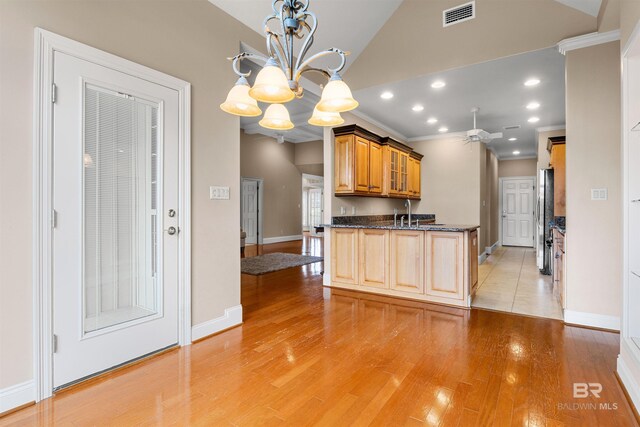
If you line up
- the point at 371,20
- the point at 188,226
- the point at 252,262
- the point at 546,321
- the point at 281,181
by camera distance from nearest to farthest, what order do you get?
1. the point at 188,226
2. the point at 546,321
3. the point at 371,20
4. the point at 252,262
5. the point at 281,181

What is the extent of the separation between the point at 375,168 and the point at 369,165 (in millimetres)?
245

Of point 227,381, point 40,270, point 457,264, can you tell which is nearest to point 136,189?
point 40,270

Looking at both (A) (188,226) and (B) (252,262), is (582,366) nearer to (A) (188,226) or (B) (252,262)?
(A) (188,226)

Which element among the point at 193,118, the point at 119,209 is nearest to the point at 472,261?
the point at 193,118

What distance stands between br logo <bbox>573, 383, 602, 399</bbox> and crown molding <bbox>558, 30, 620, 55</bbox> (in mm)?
2924

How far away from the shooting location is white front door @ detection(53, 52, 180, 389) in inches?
75.9

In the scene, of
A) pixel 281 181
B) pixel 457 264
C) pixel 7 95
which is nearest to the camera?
pixel 7 95

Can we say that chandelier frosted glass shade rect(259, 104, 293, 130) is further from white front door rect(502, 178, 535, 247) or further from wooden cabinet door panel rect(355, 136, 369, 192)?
white front door rect(502, 178, 535, 247)

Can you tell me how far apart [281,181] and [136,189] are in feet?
25.3

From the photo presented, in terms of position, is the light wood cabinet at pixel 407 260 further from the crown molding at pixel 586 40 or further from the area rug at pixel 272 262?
the area rug at pixel 272 262

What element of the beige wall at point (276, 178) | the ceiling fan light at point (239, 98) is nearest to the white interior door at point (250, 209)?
the beige wall at point (276, 178)

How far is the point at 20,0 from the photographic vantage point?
1750 mm

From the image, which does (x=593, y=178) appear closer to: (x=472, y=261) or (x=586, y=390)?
(x=472, y=261)

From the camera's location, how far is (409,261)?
3916mm
